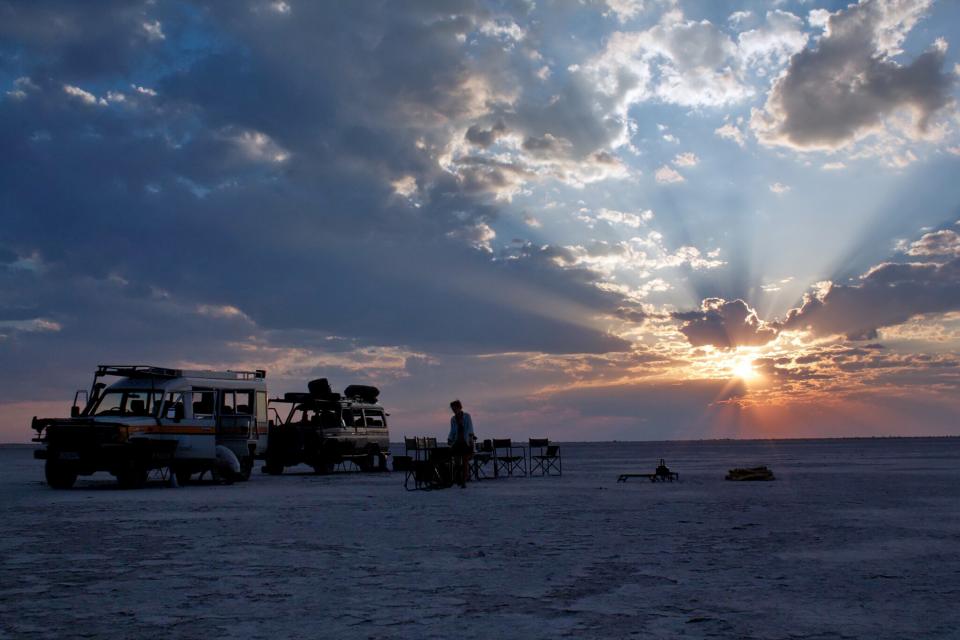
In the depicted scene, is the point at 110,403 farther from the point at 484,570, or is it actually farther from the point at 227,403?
the point at 484,570

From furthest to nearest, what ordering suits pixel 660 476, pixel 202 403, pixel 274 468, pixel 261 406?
pixel 274 468
pixel 660 476
pixel 261 406
pixel 202 403

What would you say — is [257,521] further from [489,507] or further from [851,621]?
[851,621]

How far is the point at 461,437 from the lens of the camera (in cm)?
2173

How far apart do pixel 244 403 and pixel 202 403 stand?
6.07 ft

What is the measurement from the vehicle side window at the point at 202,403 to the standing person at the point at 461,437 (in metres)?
6.39

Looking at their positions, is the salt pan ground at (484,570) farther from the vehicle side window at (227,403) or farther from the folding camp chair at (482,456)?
the folding camp chair at (482,456)

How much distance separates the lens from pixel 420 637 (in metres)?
5.61

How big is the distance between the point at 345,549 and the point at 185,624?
13.1ft

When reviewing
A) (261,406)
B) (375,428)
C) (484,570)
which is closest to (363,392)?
(375,428)

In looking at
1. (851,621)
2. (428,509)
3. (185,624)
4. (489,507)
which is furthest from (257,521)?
(851,621)

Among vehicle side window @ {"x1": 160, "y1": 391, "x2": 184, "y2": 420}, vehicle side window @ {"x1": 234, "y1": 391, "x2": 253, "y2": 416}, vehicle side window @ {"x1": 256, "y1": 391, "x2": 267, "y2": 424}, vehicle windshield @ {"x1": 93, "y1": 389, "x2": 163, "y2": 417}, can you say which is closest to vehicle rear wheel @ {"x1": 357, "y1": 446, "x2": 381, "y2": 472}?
vehicle side window @ {"x1": 256, "y1": 391, "x2": 267, "y2": 424}

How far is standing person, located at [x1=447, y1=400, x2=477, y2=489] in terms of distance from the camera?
70.8 ft

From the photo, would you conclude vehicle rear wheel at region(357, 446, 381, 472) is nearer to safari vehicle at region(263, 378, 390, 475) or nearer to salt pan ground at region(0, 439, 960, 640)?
safari vehicle at region(263, 378, 390, 475)

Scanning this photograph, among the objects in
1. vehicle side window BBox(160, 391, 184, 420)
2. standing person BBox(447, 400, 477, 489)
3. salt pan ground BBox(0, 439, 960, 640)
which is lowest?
salt pan ground BBox(0, 439, 960, 640)
